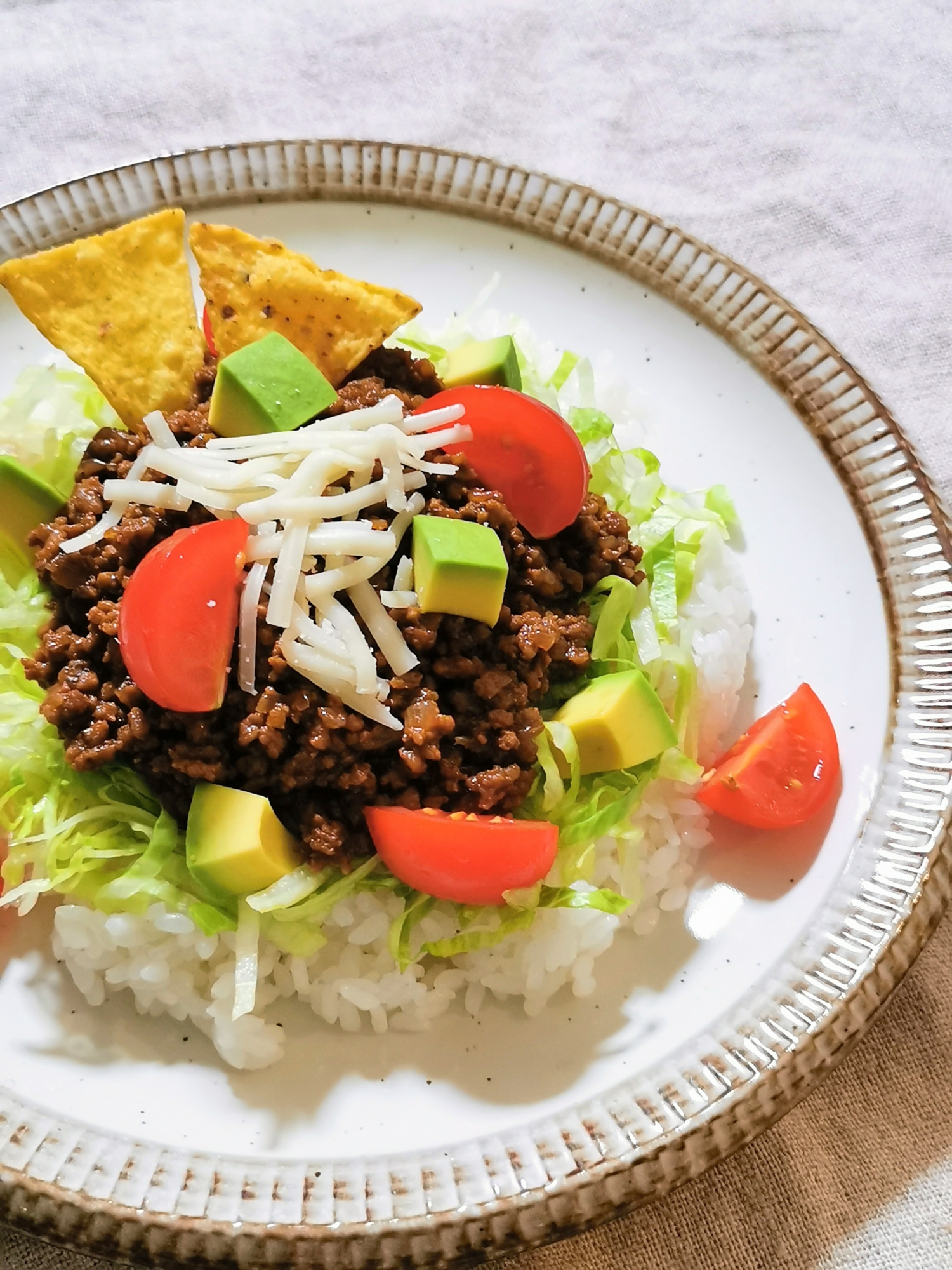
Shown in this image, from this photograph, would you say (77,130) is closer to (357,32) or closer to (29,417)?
(357,32)

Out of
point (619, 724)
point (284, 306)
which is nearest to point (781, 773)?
point (619, 724)

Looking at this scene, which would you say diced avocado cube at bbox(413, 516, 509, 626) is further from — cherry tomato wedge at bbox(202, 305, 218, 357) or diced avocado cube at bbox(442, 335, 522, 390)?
cherry tomato wedge at bbox(202, 305, 218, 357)

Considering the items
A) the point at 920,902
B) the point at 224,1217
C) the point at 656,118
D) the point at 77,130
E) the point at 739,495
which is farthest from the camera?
the point at 656,118

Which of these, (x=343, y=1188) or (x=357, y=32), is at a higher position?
(x=357, y=32)

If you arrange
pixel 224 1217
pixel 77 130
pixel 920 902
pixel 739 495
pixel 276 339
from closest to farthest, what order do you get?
pixel 224 1217 → pixel 920 902 → pixel 276 339 → pixel 739 495 → pixel 77 130

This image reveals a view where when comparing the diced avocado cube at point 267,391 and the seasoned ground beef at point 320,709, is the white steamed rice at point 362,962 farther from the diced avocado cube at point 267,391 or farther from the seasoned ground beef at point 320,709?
the diced avocado cube at point 267,391

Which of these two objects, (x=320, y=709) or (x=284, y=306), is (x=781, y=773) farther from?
(x=284, y=306)

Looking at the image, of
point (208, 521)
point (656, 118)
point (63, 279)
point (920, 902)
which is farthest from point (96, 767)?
point (656, 118)
